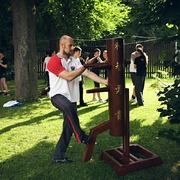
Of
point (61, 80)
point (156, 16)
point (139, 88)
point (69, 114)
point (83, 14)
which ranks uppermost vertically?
point (83, 14)

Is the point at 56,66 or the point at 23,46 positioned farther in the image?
the point at 23,46

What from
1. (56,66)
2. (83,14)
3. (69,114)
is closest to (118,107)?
(69,114)

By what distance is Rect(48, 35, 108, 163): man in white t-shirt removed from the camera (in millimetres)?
4367

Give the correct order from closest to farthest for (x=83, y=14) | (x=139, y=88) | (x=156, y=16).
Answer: (x=156, y=16), (x=139, y=88), (x=83, y=14)

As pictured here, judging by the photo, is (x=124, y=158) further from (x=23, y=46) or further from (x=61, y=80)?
(x=23, y=46)

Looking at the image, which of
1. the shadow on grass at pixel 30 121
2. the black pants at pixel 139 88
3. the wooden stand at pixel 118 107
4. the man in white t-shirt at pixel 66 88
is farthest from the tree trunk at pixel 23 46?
the wooden stand at pixel 118 107

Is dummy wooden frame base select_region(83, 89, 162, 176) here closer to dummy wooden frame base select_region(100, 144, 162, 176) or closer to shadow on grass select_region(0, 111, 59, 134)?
dummy wooden frame base select_region(100, 144, 162, 176)

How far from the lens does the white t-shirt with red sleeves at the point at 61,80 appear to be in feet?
14.4

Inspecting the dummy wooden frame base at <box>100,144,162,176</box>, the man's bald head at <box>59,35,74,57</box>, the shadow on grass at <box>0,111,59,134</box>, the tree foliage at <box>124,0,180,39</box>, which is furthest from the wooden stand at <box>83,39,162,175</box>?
the shadow on grass at <box>0,111,59,134</box>

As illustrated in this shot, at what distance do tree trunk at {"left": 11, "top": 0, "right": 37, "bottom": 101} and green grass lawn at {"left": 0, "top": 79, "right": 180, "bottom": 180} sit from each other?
1197 millimetres

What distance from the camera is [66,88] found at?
4512 millimetres

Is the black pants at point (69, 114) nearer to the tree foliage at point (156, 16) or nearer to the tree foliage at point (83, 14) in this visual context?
the tree foliage at point (156, 16)

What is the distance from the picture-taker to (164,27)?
4.10 m

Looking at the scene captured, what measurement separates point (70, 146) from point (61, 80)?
5.45 ft
